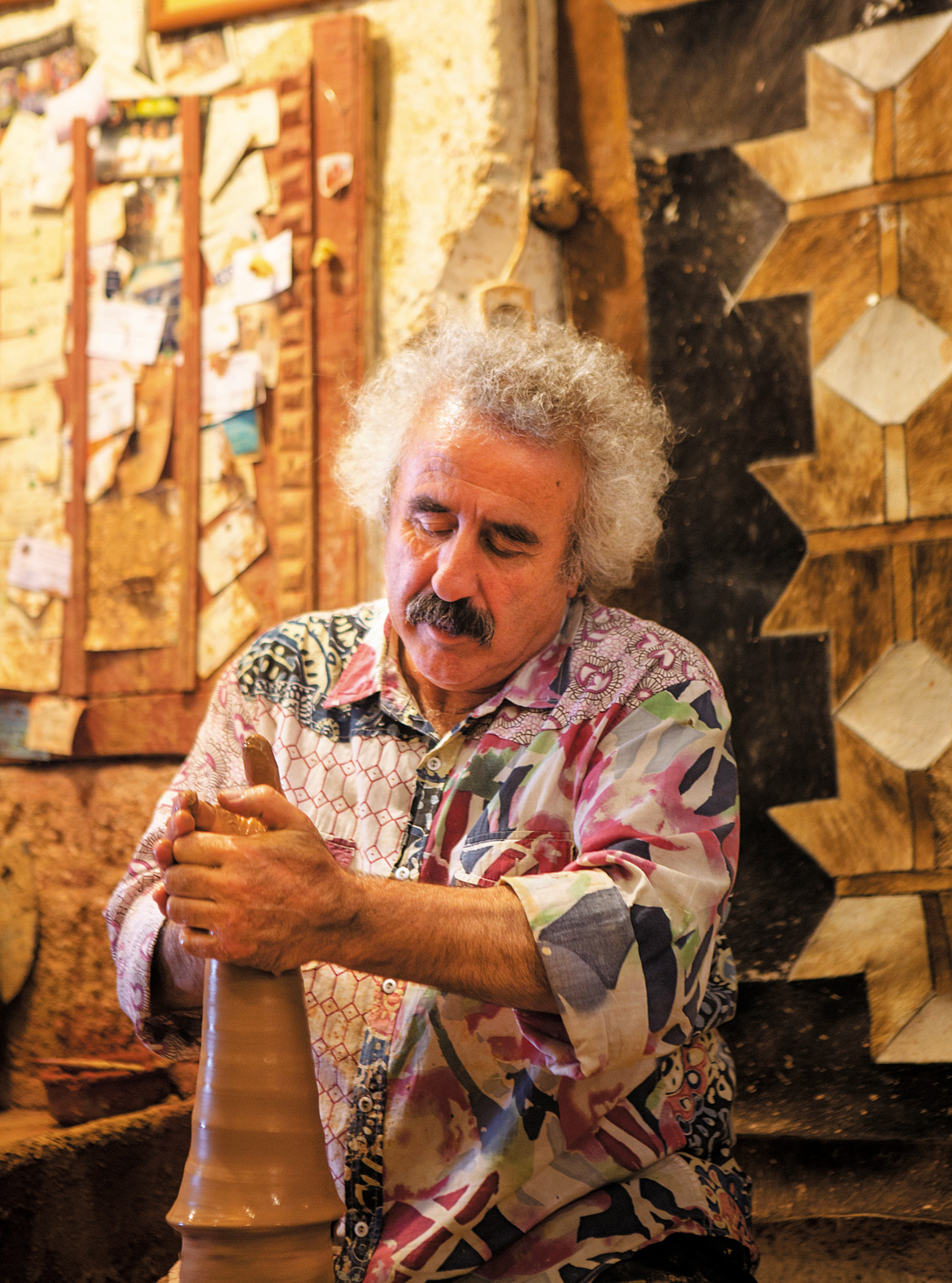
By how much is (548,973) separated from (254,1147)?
36 cm

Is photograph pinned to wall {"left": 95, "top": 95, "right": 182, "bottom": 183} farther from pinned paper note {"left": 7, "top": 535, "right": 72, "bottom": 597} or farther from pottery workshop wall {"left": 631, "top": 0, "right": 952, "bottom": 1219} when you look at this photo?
pottery workshop wall {"left": 631, "top": 0, "right": 952, "bottom": 1219}

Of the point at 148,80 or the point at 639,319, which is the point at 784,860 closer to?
the point at 639,319

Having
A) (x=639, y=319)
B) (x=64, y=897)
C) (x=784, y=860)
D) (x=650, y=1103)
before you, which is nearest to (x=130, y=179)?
(x=639, y=319)

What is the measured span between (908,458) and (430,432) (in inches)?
40.7

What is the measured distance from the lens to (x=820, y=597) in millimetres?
2125

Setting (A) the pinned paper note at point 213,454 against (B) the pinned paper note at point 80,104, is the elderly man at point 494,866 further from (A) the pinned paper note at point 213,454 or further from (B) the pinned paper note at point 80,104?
(B) the pinned paper note at point 80,104

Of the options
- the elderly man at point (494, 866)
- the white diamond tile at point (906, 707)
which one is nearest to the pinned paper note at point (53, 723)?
the elderly man at point (494, 866)

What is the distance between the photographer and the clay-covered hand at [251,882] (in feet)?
3.54

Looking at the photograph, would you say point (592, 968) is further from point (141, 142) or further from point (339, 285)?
point (141, 142)

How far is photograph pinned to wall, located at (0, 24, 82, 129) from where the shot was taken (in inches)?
102

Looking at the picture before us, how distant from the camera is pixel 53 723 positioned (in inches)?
99.2

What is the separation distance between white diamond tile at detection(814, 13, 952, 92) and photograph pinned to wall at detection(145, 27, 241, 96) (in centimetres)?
134

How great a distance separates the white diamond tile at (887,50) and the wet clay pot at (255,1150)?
2017mm

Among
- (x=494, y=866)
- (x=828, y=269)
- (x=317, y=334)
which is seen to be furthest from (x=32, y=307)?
(x=494, y=866)
